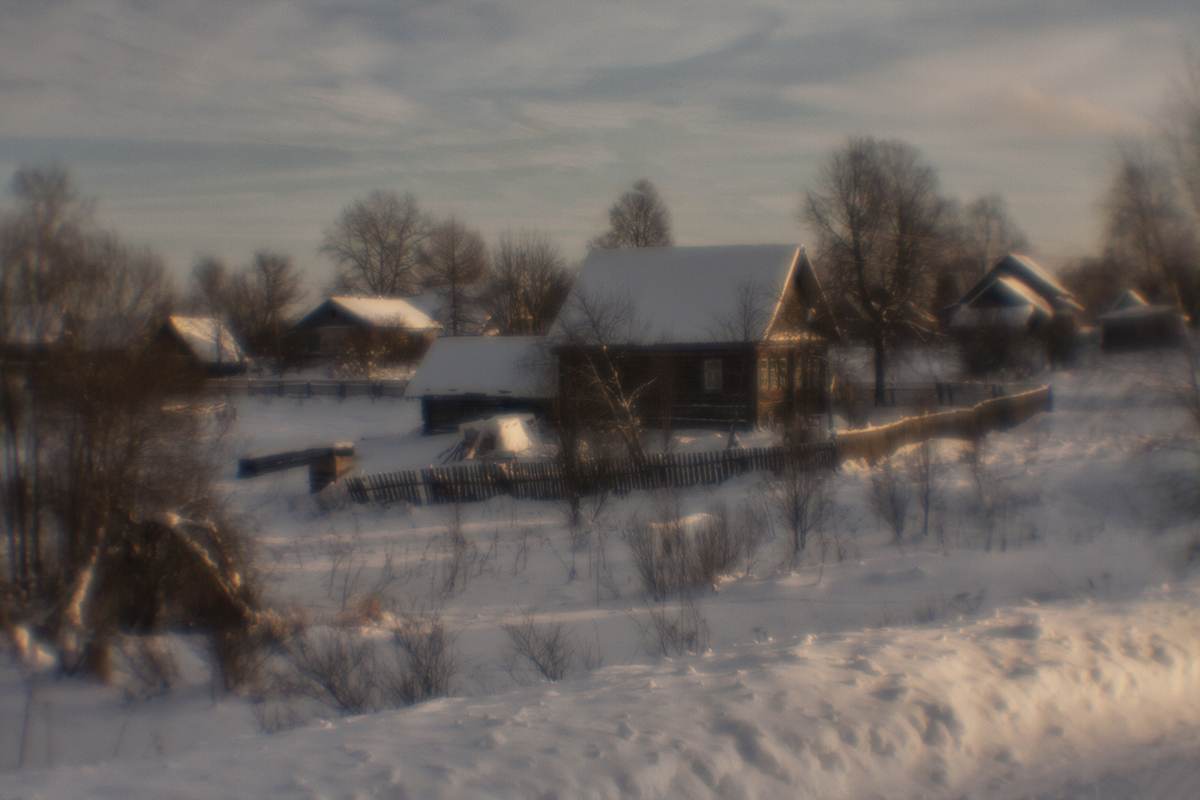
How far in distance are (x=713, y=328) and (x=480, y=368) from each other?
25.9ft

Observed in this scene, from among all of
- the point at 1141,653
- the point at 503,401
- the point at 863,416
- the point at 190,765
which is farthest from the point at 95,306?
the point at 863,416

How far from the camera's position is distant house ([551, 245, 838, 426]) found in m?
23.3

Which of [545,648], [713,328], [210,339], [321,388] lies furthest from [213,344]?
[545,648]

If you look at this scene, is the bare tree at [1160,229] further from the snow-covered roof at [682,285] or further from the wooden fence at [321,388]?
the wooden fence at [321,388]

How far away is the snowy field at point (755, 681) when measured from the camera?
422 cm

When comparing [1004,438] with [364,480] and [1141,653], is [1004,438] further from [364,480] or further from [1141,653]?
[1141,653]

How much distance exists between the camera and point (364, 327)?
170 ft

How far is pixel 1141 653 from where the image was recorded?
5707 millimetres

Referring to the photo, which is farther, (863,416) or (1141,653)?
(863,416)

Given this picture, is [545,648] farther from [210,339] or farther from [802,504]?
[210,339]

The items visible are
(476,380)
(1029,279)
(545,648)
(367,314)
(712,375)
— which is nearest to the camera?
(545,648)

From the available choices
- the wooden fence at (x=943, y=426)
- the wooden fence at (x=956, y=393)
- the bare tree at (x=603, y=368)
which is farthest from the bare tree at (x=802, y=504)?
the wooden fence at (x=956, y=393)

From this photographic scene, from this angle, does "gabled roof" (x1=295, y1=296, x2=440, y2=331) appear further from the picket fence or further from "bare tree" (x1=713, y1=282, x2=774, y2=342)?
the picket fence

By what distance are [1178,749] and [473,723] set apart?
13.2 feet
